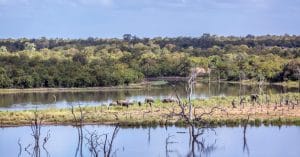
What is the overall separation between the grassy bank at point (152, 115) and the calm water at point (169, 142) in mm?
2282

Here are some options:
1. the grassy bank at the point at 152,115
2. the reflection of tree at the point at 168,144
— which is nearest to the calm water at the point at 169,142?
the reflection of tree at the point at 168,144

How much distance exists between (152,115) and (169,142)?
1426cm

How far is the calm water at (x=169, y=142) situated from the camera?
49531 mm

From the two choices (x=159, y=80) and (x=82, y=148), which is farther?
(x=159, y=80)

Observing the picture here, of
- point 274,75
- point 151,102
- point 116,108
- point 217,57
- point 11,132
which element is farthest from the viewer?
point 217,57

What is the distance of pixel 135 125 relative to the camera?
208 ft

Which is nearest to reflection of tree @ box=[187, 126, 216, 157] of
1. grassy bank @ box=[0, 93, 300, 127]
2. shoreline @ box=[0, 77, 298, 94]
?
grassy bank @ box=[0, 93, 300, 127]

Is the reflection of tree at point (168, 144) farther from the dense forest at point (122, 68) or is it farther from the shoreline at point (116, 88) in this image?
the shoreline at point (116, 88)

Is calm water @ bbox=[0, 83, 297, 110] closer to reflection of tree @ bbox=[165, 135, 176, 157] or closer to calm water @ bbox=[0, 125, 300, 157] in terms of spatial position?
calm water @ bbox=[0, 125, 300, 157]

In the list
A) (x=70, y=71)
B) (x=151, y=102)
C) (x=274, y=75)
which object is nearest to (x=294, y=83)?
(x=274, y=75)

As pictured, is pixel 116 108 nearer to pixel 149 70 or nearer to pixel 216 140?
pixel 216 140

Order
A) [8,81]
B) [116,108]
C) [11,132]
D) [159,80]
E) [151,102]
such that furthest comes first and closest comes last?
1. [159,80]
2. [8,81]
3. [151,102]
4. [116,108]
5. [11,132]

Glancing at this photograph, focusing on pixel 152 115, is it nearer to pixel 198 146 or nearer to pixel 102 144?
pixel 102 144

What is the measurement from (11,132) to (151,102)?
22.9 meters
